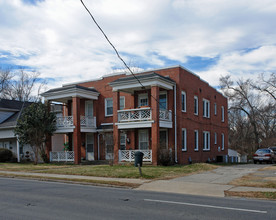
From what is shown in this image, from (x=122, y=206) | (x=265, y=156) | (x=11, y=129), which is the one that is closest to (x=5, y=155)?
(x=11, y=129)

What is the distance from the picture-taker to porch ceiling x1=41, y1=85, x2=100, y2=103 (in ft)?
86.3

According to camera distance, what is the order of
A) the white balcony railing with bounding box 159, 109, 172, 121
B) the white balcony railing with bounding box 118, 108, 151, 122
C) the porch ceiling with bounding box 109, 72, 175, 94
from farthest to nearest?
the white balcony railing with bounding box 159, 109, 172, 121 → the white balcony railing with bounding box 118, 108, 151, 122 → the porch ceiling with bounding box 109, 72, 175, 94

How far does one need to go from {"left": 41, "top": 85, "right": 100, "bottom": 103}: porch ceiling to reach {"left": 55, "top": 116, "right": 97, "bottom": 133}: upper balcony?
1.83 meters

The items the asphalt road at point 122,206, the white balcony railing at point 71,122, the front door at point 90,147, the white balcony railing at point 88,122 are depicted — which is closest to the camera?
the asphalt road at point 122,206

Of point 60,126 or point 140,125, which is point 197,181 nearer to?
point 140,125

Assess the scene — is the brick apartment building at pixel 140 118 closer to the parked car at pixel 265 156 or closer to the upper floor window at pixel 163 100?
the upper floor window at pixel 163 100

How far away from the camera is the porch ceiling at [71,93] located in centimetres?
2630

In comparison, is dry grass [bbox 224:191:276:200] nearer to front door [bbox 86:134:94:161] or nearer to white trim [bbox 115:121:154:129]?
white trim [bbox 115:121:154:129]

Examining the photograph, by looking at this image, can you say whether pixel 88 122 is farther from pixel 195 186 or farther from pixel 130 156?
pixel 195 186

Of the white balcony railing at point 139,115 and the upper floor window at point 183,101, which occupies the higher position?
the upper floor window at point 183,101

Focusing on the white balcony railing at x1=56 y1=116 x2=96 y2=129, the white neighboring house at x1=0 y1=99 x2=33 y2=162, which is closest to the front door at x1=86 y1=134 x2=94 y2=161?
the white balcony railing at x1=56 y1=116 x2=96 y2=129

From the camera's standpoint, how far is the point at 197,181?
14.9m

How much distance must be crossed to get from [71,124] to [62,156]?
2.98 metres

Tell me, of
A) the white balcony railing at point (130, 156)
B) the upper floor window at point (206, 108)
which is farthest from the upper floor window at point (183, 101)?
the upper floor window at point (206, 108)
